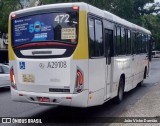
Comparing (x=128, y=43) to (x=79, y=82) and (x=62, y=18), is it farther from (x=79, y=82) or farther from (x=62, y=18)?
(x=79, y=82)

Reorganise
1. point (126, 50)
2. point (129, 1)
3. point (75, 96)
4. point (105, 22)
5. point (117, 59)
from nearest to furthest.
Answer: point (75, 96) → point (105, 22) → point (117, 59) → point (126, 50) → point (129, 1)

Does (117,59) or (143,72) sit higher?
(117,59)

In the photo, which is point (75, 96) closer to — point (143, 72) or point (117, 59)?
point (117, 59)

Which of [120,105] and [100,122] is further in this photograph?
[120,105]

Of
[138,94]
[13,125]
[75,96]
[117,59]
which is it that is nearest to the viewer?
[75,96]

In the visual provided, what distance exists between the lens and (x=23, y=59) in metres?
8.52

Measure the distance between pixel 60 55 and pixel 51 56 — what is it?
0.84 feet

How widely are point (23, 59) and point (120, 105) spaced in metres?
4.33

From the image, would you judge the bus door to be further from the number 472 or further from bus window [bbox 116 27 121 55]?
the number 472

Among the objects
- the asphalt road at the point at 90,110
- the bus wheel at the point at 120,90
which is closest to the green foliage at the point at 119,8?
the asphalt road at the point at 90,110

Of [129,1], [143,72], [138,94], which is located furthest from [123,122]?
[129,1]

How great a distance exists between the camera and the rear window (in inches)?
314

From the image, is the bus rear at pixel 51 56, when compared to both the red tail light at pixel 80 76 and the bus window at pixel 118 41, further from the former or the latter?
the bus window at pixel 118 41

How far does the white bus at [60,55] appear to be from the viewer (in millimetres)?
7848
